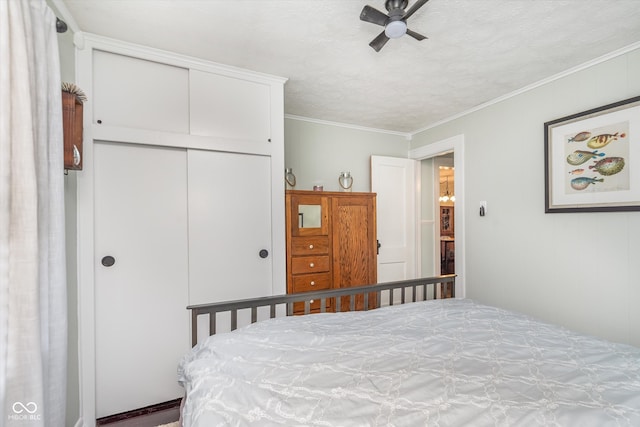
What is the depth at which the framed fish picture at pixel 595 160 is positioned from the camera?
76.7 inches

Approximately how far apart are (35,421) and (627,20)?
3341 millimetres

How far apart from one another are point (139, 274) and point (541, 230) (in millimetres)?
3208

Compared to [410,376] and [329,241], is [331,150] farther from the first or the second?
[410,376]

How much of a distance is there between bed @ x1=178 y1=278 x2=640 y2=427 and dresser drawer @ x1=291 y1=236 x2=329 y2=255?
111 centimetres

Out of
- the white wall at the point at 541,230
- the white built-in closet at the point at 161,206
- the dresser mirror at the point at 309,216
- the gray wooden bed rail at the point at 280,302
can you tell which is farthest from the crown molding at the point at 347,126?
the gray wooden bed rail at the point at 280,302

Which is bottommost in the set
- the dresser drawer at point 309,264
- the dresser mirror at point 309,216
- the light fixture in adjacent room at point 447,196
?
the dresser drawer at point 309,264

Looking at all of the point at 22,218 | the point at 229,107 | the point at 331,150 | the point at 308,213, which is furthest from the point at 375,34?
the point at 22,218

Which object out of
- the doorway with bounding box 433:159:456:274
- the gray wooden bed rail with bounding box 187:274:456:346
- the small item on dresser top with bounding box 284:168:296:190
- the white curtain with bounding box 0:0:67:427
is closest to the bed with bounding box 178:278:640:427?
the gray wooden bed rail with bounding box 187:274:456:346

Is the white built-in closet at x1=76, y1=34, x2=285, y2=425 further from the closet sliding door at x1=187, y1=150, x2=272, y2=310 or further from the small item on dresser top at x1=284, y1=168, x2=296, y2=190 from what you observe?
the small item on dresser top at x1=284, y1=168, x2=296, y2=190

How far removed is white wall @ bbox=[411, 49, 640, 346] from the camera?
6.64ft

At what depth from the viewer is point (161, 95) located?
6.79 feet

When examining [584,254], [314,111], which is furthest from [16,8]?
[584,254]

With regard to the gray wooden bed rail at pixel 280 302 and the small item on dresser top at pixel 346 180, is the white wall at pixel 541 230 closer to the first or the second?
the gray wooden bed rail at pixel 280 302

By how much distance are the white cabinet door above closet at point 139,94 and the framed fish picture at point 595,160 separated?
9.61ft
